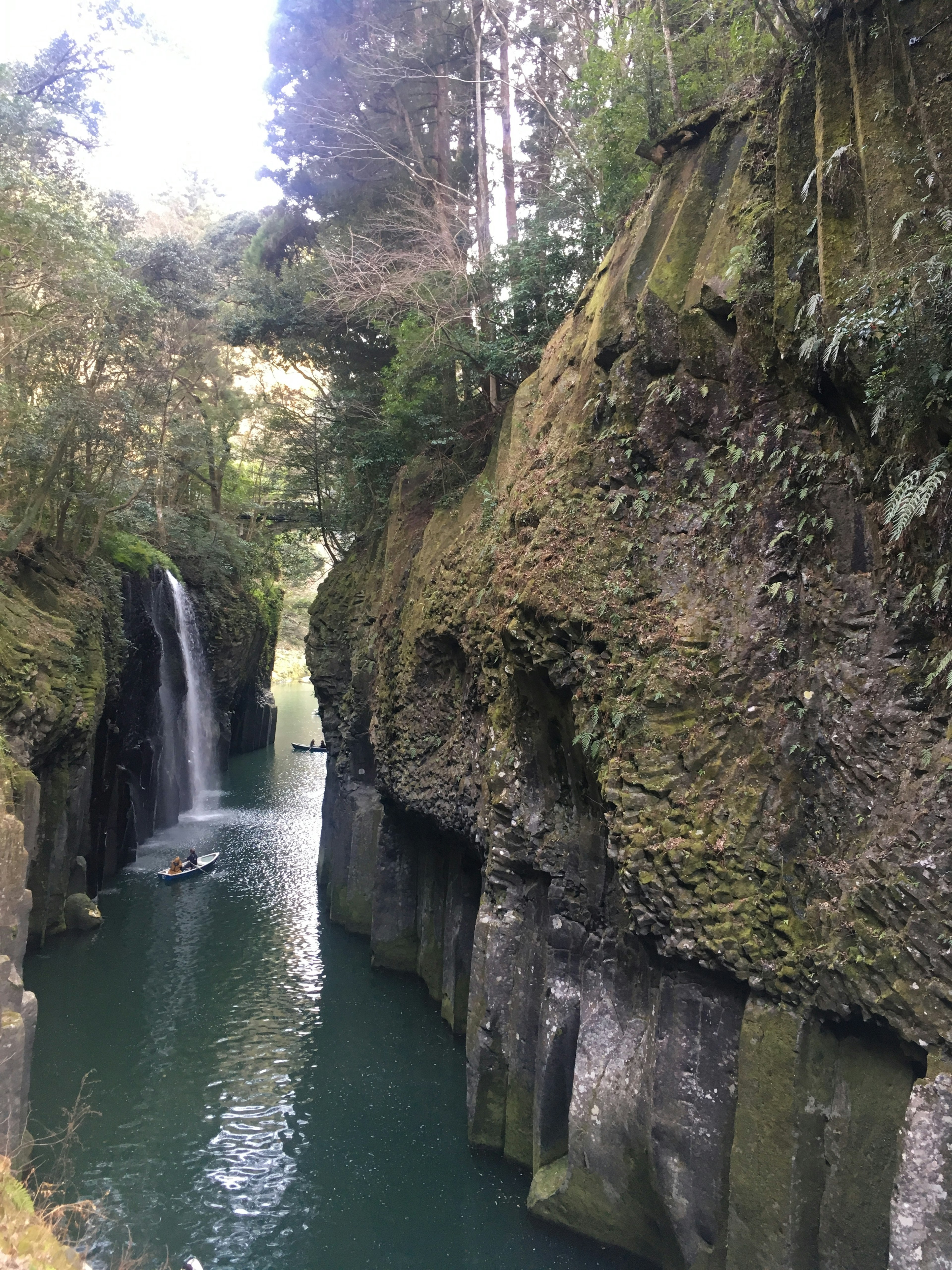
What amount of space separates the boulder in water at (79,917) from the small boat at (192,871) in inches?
136

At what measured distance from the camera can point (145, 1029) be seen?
13641mm

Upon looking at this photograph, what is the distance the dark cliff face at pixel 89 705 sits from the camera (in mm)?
14758

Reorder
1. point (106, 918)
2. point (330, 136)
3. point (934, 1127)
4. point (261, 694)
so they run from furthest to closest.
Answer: point (261, 694), point (330, 136), point (106, 918), point (934, 1127)

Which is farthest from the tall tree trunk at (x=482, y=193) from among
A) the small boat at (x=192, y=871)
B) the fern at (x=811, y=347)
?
the small boat at (x=192, y=871)

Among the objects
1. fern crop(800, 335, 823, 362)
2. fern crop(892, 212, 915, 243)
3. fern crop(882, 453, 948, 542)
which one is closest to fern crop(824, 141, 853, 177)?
fern crop(892, 212, 915, 243)

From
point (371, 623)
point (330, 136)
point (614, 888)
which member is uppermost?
point (330, 136)

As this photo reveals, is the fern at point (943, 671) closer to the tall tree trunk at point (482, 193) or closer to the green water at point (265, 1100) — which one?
the green water at point (265, 1100)

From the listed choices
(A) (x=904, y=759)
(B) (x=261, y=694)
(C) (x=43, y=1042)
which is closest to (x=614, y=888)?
(A) (x=904, y=759)

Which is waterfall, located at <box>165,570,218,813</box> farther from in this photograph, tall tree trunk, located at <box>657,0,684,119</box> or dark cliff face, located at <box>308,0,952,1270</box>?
tall tree trunk, located at <box>657,0,684,119</box>

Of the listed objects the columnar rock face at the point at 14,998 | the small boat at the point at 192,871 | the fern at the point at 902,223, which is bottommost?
the small boat at the point at 192,871

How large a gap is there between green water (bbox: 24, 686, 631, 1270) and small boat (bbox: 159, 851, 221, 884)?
1.30m

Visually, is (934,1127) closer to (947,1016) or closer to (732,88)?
(947,1016)

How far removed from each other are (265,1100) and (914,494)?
11508mm

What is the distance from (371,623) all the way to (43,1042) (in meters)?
10.1
